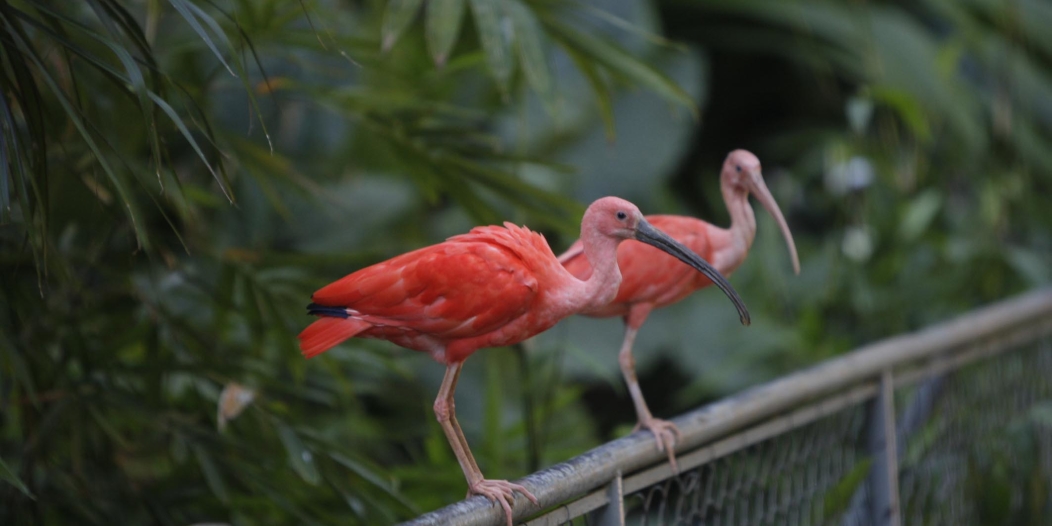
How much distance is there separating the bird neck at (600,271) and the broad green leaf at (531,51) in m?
0.54

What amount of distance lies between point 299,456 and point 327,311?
527 millimetres

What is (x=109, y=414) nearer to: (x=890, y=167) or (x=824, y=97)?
(x=890, y=167)

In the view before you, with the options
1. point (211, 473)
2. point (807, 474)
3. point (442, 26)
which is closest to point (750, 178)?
point (442, 26)

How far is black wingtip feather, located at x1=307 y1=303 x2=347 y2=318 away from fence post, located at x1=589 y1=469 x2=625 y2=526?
0.46 meters

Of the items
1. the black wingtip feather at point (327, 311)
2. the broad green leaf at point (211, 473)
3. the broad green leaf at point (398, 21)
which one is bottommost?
the broad green leaf at point (211, 473)

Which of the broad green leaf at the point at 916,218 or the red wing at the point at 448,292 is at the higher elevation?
the broad green leaf at the point at 916,218

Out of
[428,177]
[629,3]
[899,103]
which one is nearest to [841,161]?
[899,103]

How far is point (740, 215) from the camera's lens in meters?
1.63

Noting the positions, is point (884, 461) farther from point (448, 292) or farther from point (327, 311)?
point (327, 311)

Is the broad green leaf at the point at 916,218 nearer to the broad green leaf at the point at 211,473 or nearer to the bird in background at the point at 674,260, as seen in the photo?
the bird in background at the point at 674,260

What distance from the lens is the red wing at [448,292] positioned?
1.30 m

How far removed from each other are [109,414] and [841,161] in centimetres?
225

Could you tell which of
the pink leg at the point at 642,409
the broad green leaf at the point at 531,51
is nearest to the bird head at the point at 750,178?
the pink leg at the point at 642,409

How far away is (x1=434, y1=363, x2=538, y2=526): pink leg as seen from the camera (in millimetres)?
1294
